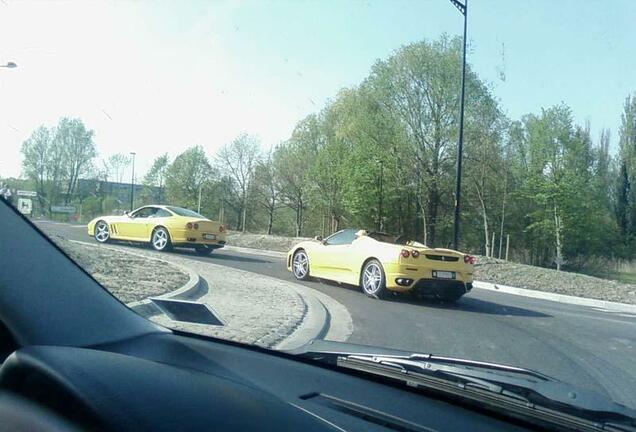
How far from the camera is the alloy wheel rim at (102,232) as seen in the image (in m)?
5.26

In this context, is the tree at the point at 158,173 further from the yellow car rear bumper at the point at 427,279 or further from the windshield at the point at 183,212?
the yellow car rear bumper at the point at 427,279

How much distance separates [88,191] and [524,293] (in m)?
9.89

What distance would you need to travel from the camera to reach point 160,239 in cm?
628

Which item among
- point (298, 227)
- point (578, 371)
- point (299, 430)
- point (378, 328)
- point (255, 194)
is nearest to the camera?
point (299, 430)

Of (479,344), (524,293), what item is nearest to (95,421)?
(479,344)

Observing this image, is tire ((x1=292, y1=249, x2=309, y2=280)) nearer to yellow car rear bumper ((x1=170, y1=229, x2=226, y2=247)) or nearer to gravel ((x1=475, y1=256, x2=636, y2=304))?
yellow car rear bumper ((x1=170, y1=229, x2=226, y2=247))

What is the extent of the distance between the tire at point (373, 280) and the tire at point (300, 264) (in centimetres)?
114

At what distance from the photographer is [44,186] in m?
3.52

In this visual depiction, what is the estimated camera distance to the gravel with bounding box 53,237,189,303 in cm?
333

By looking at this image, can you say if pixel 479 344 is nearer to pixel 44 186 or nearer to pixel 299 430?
pixel 44 186

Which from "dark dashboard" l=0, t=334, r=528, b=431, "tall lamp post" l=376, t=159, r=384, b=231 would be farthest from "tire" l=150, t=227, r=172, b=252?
"dark dashboard" l=0, t=334, r=528, b=431

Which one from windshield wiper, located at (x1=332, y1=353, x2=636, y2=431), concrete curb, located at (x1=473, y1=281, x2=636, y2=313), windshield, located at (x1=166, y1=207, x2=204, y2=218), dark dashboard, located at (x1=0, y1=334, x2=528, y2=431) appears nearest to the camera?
dark dashboard, located at (x1=0, y1=334, x2=528, y2=431)

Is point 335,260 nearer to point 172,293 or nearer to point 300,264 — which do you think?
point 300,264

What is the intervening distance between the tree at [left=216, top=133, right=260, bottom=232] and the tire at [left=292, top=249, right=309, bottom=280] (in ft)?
12.1
